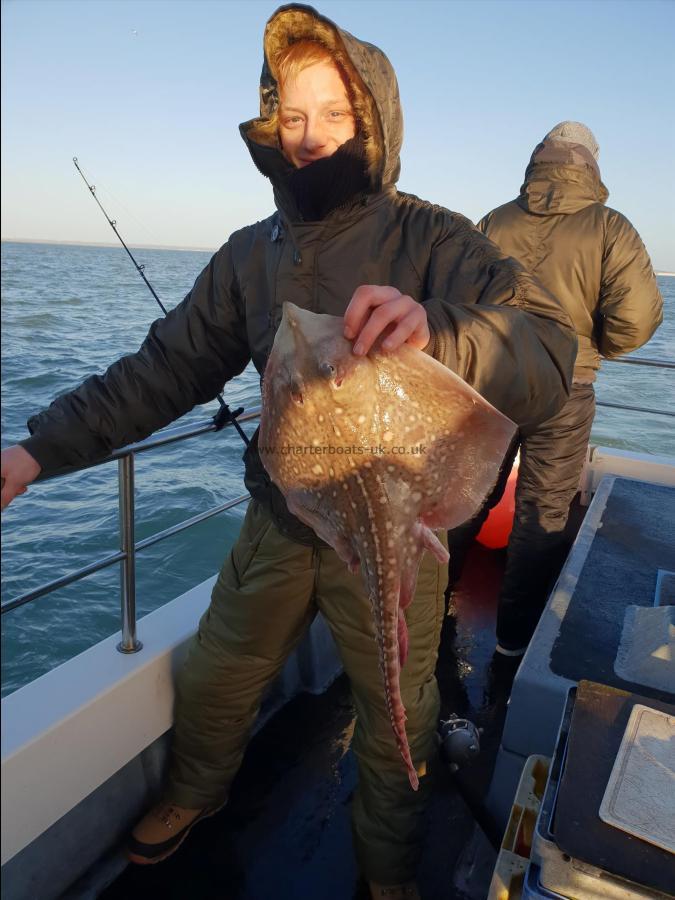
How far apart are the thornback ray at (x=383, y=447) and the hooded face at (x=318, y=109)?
26.2 inches

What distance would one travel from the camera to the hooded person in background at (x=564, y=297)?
125 inches

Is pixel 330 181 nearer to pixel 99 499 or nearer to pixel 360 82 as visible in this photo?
pixel 360 82

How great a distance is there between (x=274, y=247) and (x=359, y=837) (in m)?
1.97

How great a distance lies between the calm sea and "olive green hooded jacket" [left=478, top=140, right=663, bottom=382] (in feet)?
6.34

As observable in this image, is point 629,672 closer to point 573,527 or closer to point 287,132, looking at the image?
point 287,132

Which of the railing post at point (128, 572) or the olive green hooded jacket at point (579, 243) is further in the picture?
the olive green hooded jacket at point (579, 243)

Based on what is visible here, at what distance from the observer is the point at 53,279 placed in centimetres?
2352

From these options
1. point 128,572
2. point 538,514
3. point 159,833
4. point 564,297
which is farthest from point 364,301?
point 538,514

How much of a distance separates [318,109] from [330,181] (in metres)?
0.21

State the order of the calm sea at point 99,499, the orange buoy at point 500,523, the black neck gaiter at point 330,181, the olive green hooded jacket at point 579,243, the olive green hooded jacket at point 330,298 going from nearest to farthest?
the olive green hooded jacket at point 330,298 → the black neck gaiter at point 330,181 → the olive green hooded jacket at point 579,243 → the orange buoy at point 500,523 → the calm sea at point 99,499

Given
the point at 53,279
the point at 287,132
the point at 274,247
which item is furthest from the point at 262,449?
the point at 53,279

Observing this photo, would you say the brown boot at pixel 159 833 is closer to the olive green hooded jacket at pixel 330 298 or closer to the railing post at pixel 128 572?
the railing post at pixel 128 572

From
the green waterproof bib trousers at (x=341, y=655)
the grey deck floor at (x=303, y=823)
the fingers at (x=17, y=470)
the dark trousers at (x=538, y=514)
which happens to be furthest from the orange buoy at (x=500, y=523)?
the fingers at (x=17, y=470)

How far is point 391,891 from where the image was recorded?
6.99ft
